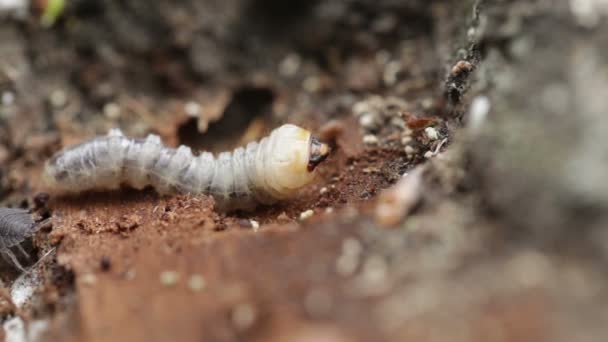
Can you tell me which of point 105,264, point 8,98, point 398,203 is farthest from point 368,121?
point 8,98

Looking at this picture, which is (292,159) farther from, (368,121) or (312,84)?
(312,84)

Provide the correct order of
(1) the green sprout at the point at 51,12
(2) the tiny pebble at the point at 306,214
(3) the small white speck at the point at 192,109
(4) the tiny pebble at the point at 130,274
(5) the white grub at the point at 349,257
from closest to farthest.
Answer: (5) the white grub at the point at 349,257 < (4) the tiny pebble at the point at 130,274 < (2) the tiny pebble at the point at 306,214 < (1) the green sprout at the point at 51,12 < (3) the small white speck at the point at 192,109

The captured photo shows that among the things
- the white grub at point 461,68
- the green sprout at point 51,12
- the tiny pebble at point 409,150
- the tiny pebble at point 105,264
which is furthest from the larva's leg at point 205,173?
the green sprout at point 51,12

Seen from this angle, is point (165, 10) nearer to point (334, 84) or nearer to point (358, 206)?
point (334, 84)

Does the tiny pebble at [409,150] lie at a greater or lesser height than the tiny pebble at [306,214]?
greater

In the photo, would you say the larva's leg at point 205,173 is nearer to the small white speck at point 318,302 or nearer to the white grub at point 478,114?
the small white speck at point 318,302
